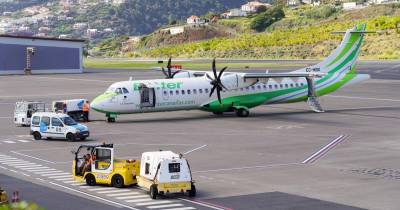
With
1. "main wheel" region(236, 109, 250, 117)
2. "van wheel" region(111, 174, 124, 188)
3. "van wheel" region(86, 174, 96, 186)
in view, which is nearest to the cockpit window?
"main wheel" region(236, 109, 250, 117)

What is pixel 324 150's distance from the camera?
41719 millimetres

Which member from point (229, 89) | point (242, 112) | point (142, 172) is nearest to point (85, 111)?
point (229, 89)

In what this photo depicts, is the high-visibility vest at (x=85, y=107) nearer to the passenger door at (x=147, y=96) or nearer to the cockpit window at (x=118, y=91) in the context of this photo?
the cockpit window at (x=118, y=91)

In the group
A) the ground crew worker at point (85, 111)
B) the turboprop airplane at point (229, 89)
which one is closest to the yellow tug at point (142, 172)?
the turboprop airplane at point (229, 89)

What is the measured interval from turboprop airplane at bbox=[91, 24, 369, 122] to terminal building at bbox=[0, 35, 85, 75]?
201 feet

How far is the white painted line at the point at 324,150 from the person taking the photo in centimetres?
3876

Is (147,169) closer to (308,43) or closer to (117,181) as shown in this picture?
(117,181)

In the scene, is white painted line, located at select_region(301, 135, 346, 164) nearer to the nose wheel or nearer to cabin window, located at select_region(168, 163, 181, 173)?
cabin window, located at select_region(168, 163, 181, 173)

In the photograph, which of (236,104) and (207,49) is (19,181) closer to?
(236,104)

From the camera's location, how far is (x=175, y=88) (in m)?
56.6

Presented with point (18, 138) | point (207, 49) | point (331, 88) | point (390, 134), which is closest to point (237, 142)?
point (390, 134)

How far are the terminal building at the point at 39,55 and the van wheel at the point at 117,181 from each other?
9021 centimetres

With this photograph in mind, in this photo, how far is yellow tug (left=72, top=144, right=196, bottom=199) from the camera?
29641 mm

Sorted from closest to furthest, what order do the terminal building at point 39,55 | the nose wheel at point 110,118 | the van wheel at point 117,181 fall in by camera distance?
1. the van wheel at point 117,181
2. the nose wheel at point 110,118
3. the terminal building at point 39,55
